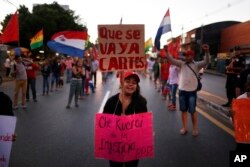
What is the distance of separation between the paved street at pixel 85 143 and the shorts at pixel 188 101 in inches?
21.8

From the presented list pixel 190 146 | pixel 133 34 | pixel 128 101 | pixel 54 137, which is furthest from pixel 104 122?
pixel 54 137

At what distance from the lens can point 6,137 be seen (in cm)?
513

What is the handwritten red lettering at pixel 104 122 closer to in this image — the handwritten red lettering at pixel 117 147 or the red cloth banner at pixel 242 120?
the handwritten red lettering at pixel 117 147

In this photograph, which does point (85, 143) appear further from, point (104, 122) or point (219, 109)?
point (219, 109)

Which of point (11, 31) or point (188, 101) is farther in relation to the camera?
point (11, 31)

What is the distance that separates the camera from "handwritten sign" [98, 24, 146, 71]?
5410mm

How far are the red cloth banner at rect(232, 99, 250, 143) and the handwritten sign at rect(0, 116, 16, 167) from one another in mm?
2751

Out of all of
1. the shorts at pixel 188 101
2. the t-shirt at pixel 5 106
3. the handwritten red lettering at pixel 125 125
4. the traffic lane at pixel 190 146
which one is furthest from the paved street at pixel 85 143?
the handwritten red lettering at pixel 125 125

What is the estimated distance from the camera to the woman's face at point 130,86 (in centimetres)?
489

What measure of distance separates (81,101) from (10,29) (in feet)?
13.4

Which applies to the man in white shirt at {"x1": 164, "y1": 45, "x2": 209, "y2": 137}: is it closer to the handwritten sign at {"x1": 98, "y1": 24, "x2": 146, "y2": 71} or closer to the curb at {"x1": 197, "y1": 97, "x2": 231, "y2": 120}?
the curb at {"x1": 197, "y1": 97, "x2": 231, "y2": 120}

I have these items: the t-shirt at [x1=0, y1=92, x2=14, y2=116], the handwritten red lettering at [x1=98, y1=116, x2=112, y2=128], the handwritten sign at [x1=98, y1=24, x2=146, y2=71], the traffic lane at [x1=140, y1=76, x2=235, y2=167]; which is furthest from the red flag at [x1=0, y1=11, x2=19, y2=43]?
the handwritten red lettering at [x1=98, y1=116, x2=112, y2=128]

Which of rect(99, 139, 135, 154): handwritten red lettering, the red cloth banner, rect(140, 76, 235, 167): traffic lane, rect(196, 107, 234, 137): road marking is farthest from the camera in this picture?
rect(196, 107, 234, 137): road marking

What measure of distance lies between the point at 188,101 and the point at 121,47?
3.72 m
